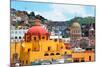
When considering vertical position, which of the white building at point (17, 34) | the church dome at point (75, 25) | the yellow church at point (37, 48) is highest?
the church dome at point (75, 25)

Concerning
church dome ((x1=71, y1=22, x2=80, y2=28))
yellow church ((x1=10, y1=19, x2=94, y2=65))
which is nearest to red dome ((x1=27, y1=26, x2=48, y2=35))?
yellow church ((x1=10, y1=19, x2=94, y2=65))

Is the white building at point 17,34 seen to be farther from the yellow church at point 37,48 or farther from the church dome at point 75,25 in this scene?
the church dome at point 75,25

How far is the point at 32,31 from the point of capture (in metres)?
2.40

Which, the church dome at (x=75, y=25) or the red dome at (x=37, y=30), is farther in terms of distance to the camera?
the church dome at (x=75, y=25)

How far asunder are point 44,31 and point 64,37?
26cm

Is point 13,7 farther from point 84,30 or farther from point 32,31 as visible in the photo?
point 84,30

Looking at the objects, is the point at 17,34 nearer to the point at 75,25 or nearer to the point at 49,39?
the point at 49,39

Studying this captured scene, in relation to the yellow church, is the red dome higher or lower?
higher

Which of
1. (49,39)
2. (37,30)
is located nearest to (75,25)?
(49,39)

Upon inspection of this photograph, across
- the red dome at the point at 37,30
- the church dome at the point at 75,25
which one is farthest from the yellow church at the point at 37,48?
the church dome at the point at 75,25

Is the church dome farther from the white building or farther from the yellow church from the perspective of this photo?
Result: the white building

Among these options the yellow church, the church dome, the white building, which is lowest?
the yellow church

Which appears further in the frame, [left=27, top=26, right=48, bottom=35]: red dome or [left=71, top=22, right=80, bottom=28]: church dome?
[left=71, top=22, right=80, bottom=28]: church dome
